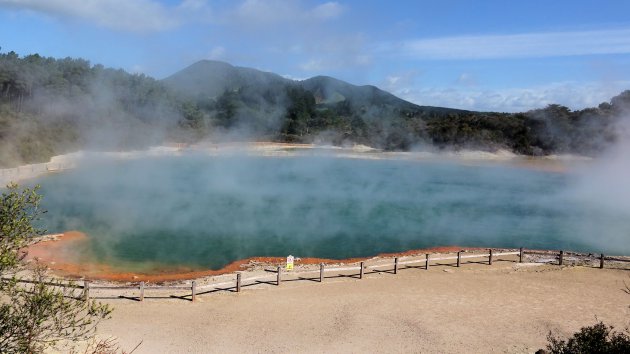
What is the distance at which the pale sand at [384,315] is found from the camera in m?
7.37

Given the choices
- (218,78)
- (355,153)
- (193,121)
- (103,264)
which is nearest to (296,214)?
(103,264)

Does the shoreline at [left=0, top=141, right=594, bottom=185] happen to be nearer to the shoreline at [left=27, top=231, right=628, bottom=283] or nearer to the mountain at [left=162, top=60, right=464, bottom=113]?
the mountain at [left=162, top=60, right=464, bottom=113]

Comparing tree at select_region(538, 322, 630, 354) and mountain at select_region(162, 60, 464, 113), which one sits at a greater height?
mountain at select_region(162, 60, 464, 113)

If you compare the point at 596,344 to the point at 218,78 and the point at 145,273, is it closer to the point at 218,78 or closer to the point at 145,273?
the point at 145,273

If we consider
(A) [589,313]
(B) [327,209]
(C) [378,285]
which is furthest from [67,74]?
(A) [589,313]

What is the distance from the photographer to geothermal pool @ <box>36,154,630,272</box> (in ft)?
45.3

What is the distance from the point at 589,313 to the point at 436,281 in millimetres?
2832

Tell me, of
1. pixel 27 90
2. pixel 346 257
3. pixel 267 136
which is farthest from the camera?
pixel 267 136

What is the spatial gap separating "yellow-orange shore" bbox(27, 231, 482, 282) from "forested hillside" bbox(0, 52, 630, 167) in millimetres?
15212

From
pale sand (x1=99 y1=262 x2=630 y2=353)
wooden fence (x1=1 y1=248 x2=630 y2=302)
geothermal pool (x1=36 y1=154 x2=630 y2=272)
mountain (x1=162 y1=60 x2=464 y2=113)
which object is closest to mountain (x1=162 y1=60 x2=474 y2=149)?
mountain (x1=162 y1=60 x2=464 y2=113)

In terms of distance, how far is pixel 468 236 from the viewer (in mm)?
15703

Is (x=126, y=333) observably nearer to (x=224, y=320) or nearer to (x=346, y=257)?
(x=224, y=320)

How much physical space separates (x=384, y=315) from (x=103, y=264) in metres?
7.00

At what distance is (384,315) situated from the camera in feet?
28.0
